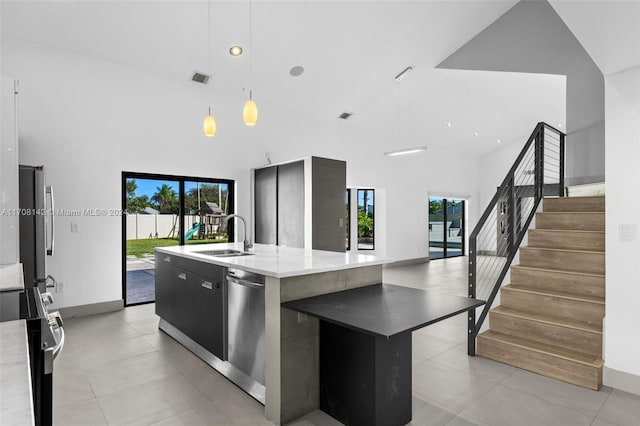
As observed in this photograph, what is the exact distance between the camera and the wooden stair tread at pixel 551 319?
2.96 metres

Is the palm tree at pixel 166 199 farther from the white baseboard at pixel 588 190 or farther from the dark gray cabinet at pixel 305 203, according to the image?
the white baseboard at pixel 588 190

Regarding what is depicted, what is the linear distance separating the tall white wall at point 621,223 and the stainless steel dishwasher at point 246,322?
8.63 feet

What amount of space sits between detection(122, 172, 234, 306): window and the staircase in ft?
13.3

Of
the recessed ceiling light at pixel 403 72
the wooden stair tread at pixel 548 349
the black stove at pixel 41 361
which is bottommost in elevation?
the wooden stair tread at pixel 548 349

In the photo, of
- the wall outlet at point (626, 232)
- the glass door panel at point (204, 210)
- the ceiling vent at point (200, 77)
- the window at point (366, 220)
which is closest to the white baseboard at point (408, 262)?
the window at point (366, 220)

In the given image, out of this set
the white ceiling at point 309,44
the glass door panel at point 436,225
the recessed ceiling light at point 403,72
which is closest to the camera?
the white ceiling at point 309,44

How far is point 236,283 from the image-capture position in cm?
266

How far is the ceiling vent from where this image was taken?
17.4ft

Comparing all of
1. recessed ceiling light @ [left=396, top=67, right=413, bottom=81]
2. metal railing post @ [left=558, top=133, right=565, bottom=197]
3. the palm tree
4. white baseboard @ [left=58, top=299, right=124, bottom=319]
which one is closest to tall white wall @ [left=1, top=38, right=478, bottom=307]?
white baseboard @ [left=58, top=299, right=124, bottom=319]

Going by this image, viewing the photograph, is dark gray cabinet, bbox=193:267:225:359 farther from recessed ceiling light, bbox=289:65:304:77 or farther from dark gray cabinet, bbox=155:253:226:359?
recessed ceiling light, bbox=289:65:304:77

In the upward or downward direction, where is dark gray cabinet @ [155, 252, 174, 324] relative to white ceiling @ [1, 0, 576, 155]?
downward

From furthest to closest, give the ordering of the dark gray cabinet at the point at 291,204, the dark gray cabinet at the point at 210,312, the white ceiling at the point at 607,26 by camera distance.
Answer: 1. the dark gray cabinet at the point at 291,204
2. the dark gray cabinet at the point at 210,312
3. the white ceiling at the point at 607,26

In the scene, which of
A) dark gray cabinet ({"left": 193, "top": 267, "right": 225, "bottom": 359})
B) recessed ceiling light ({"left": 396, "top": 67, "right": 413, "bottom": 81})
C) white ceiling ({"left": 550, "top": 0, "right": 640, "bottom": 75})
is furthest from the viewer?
recessed ceiling light ({"left": 396, "top": 67, "right": 413, "bottom": 81})

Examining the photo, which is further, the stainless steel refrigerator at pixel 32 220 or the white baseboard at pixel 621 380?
the stainless steel refrigerator at pixel 32 220
